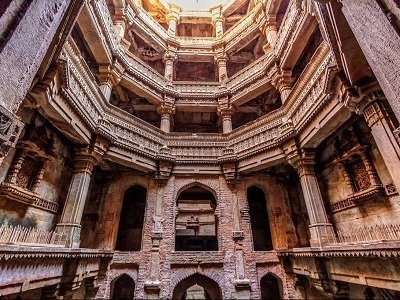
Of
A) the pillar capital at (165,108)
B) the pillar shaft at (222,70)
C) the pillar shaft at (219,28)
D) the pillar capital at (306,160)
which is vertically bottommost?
the pillar capital at (306,160)

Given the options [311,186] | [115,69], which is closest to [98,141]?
[115,69]

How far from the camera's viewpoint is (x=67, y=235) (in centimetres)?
629

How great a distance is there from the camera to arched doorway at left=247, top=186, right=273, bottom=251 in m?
10.6

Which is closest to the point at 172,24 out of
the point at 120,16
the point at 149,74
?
the point at 120,16

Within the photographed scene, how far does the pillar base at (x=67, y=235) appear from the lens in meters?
6.12

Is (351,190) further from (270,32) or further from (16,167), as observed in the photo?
(270,32)

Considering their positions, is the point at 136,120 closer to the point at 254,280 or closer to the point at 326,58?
the point at 326,58

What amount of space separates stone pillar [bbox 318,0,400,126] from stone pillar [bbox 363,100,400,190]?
2353mm

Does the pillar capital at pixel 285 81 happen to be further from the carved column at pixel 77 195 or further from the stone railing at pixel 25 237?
the stone railing at pixel 25 237

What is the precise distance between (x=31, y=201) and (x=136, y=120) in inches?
174

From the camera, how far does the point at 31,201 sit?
5.98 metres

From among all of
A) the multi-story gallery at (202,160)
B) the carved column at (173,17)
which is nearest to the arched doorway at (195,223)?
the multi-story gallery at (202,160)

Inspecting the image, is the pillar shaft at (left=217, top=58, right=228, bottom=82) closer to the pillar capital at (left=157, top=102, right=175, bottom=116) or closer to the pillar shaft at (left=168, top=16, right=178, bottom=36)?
the pillar capital at (left=157, top=102, right=175, bottom=116)

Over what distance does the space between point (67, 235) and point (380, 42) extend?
7.66m
